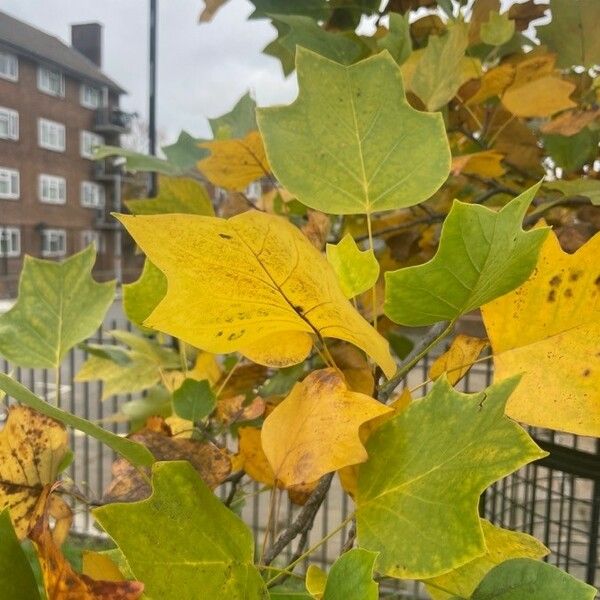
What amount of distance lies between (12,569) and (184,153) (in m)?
0.41

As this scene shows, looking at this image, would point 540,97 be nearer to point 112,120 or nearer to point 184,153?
point 184,153

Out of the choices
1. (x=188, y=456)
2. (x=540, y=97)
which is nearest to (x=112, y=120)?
(x=540, y=97)

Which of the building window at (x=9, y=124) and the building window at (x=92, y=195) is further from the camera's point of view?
the building window at (x=92, y=195)

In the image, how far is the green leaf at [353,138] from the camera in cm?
18

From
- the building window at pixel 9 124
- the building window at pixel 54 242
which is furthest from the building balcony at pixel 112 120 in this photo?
the building window at pixel 9 124

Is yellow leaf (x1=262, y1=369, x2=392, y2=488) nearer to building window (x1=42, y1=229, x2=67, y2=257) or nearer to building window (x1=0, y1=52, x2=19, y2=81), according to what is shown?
building window (x1=0, y1=52, x2=19, y2=81)

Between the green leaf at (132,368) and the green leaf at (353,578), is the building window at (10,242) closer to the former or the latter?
the green leaf at (132,368)

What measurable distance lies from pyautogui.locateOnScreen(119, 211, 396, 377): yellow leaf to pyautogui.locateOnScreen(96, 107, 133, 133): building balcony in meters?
2.31

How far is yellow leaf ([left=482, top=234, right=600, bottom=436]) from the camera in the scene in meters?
0.17

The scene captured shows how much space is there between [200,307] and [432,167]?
82 millimetres

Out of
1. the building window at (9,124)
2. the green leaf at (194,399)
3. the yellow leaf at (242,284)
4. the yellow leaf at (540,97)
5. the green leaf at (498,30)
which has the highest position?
the building window at (9,124)

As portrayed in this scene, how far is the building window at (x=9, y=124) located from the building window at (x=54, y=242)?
1.49 ft

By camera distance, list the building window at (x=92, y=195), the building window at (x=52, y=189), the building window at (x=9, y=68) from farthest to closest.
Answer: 1. the building window at (x=92, y=195)
2. the building window at (x=52, y=189)
3. the building window at (x=9, y=68)

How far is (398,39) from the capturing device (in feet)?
1.19
